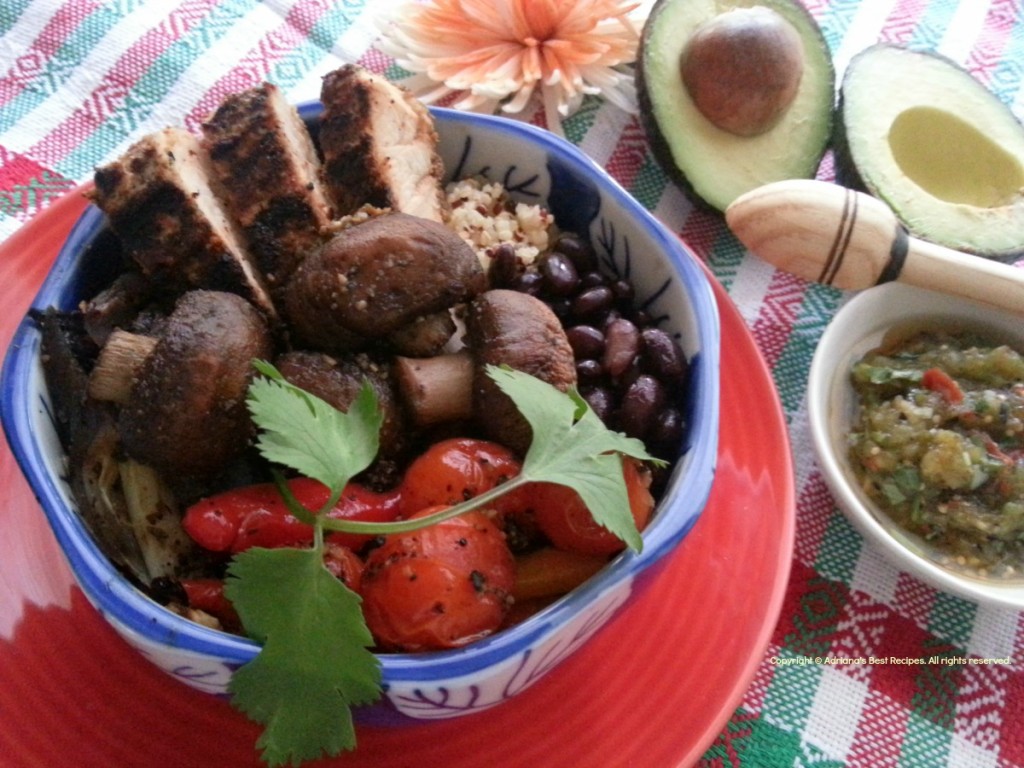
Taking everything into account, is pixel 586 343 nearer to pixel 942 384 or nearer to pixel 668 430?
pixel 668 430

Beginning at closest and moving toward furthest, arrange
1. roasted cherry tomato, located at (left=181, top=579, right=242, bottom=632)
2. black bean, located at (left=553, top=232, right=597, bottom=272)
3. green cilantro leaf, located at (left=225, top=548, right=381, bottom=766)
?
green cilantro leaf, located at (left=225, top=548, right=381, bottom=766)
roasted cherry tomato, located at (left=181, top=579, right=242, bottom=632)
black bean, located at (left=553, top=232, right=597, bottom=272)

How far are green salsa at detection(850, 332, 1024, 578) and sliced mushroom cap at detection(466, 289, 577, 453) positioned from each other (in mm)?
629

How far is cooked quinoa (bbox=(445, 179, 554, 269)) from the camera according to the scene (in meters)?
1.29

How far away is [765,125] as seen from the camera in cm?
163

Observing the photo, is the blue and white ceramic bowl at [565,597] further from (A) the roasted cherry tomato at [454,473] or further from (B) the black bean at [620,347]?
(A) the roasted cherry tomato at [454,473]

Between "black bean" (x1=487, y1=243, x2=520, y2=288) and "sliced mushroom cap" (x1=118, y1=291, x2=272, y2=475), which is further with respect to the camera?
"black bean" (x1=487, y1=243, x2=520, y2=288)

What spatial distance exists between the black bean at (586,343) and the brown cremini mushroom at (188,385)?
0.40 metres

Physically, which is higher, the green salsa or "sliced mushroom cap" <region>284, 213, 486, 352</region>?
"sliced mushroom cap" <region>284, 213, 486, 352</region>

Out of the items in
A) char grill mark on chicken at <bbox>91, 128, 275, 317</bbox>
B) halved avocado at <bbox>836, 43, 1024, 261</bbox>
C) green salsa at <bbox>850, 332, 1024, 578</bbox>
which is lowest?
green salsa at <bbox>850, 332, 1024, 578</bbox>

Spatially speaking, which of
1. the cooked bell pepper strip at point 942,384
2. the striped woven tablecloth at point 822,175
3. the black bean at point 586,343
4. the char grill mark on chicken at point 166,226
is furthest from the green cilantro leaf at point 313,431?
the cooked bell pepper strip at point 942,384

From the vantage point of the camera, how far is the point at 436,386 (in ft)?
3.29

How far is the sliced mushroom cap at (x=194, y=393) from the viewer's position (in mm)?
899

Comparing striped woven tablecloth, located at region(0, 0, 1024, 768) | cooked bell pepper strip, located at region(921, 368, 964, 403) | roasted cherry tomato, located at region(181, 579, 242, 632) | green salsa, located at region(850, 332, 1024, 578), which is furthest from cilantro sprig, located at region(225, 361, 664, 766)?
cooked bell pepper strip, located at region(921, 368, 964, 403)

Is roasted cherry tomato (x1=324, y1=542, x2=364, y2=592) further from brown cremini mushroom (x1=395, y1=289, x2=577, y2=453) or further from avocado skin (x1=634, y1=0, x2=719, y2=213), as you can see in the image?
avocado skin (x1=634, y1=0, x2=719, y2=213)
